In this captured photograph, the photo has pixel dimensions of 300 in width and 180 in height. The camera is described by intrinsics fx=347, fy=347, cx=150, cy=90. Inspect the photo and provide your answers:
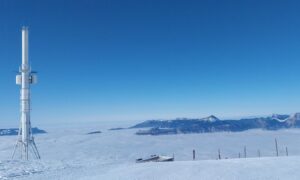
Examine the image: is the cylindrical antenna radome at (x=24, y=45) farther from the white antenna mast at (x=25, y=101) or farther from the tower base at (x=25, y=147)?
the tower base at (x=25, y=147)

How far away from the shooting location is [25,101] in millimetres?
37469

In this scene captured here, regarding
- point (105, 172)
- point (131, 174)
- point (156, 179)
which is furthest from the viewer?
point (105, 172)

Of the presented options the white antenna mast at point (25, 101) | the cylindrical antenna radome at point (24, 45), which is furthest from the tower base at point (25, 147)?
the cylindrical antenna radome at point (24, 45)

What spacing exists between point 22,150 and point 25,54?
10682 millimetres

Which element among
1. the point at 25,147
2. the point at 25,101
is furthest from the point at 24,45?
the point at 25,147

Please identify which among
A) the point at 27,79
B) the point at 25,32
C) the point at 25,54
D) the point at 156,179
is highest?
the point at 25,32

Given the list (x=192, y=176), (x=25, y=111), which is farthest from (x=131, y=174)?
(x=25, y=111)

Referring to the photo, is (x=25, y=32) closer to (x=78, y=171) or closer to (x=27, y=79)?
(x=27, y=79)

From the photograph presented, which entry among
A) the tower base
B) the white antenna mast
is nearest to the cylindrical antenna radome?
the white antenna mast

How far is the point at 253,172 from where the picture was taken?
54.5 ft

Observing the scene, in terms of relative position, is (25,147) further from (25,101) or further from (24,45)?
(24,45)

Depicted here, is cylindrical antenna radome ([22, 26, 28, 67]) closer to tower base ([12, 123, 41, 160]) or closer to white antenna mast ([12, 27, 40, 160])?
white antenna mast ([12, 27, 40, 160])

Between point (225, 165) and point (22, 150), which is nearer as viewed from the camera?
point (225, 165)

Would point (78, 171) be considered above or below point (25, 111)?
below
